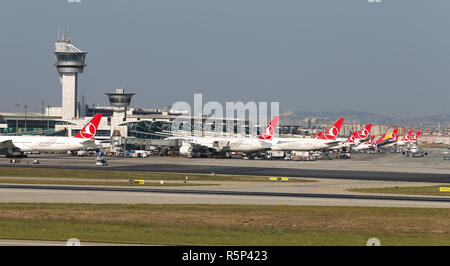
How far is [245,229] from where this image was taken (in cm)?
3416

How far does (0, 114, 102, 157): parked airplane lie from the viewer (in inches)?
4503

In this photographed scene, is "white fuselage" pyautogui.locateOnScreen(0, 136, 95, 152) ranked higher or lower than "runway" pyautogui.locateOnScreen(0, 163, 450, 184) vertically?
higher

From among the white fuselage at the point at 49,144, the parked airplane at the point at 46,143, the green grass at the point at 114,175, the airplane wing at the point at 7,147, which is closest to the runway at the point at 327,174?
the green grass at the point at 114,175

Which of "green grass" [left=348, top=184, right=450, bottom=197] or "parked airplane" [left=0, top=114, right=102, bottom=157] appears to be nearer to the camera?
"green grass" [left=348, top=184, right=450, bottom=197]

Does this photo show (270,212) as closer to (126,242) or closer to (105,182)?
(126,242)

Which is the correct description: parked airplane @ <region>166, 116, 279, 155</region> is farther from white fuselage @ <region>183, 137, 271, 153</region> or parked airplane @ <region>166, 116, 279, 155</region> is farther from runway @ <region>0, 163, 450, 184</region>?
runway @ <region>0, 163, 450, 184</region>

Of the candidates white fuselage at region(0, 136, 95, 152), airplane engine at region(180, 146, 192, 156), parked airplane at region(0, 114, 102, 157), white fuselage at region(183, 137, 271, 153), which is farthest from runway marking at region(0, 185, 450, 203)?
white fuselage at region(183, 137, 271, 153)

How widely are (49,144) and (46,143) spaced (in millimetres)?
597

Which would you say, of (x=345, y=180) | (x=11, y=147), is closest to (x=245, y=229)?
(x=345, y=180)

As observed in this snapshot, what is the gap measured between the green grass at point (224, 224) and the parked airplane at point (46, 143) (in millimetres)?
74044

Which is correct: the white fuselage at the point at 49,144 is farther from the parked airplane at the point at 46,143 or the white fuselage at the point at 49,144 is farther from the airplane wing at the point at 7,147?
the airplane wing at the point at 7,147

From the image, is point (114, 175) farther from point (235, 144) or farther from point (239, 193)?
point (235, 144)

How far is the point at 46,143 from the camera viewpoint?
11481 cm

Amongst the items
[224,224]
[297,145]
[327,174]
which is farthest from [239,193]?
[297,145]
